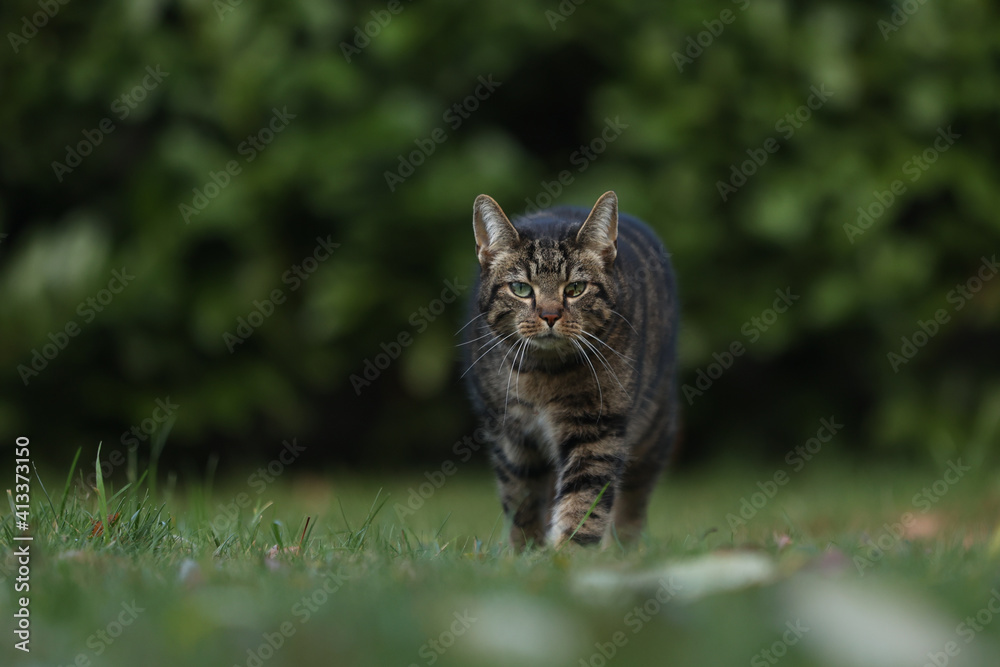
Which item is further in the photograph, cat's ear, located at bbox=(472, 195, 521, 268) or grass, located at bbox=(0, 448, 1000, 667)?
cat's ear, located at bbox=(472, 195, 521, 268)

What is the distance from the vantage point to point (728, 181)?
536cm
